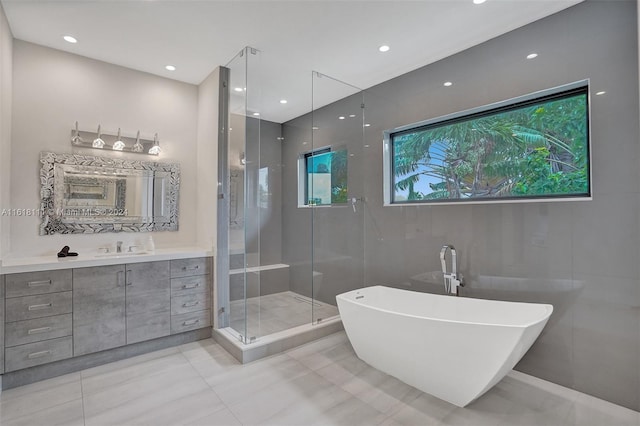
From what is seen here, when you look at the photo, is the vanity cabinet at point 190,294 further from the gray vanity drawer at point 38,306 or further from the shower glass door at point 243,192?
the gray vanity drawer at point 38,306

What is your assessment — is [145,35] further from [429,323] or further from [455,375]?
[455,375]

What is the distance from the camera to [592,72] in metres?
2.15

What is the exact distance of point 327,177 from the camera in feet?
12.3

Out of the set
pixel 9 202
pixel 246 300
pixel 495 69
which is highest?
pixel 495 69

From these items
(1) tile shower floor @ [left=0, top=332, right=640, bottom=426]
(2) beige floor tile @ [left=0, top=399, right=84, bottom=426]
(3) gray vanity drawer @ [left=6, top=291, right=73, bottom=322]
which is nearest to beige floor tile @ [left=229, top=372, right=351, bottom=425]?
(1) tile shower floor @ [left=0, top=332, right=640, bottom=426]

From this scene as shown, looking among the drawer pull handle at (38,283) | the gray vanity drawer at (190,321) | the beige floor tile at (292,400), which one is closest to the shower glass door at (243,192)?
the gray vanity drawer at (190,321)

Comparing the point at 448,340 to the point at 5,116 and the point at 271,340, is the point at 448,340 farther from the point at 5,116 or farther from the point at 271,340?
the point at 5,116

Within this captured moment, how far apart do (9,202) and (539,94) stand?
4584mm

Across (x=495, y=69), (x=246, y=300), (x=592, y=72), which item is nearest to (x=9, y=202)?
(x=246, y=300)

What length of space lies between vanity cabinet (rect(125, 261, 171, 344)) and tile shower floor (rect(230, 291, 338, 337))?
2.16ft

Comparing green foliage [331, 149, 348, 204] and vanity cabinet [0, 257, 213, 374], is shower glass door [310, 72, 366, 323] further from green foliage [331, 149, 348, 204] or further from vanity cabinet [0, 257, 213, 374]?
vanity cabinet [0, 257, 213, 374]

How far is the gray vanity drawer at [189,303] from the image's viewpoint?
121 inches

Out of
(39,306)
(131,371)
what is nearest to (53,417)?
(131,371)

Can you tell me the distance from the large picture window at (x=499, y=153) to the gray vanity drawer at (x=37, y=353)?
3348mm
